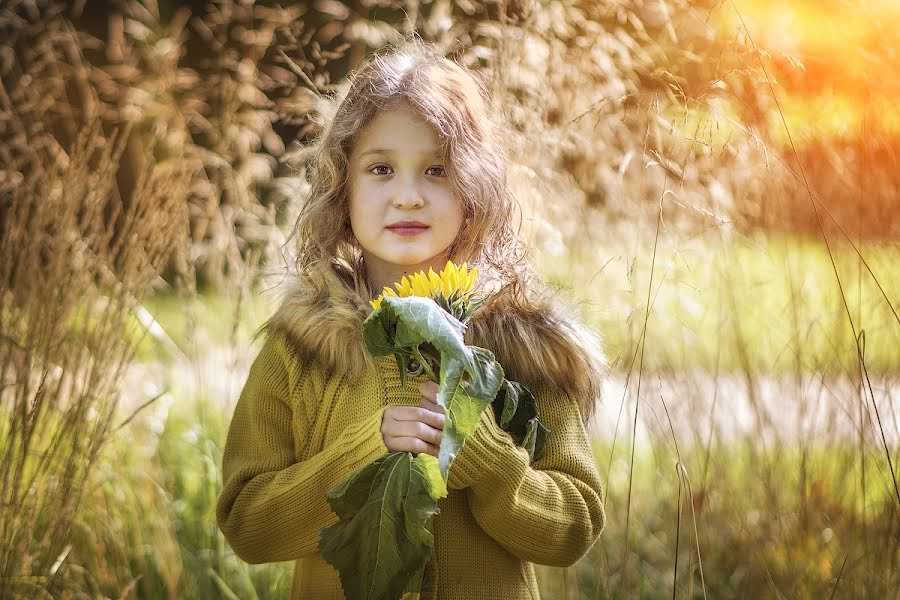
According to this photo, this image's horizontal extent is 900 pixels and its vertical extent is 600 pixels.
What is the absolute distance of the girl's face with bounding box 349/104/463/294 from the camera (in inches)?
67.1

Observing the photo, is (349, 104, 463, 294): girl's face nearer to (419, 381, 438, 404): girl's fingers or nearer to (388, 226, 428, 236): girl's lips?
(388, 226, 428, 236): girl's lips

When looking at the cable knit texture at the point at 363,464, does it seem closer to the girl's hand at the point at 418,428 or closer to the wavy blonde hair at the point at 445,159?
the girl's hand at the point at 418,428

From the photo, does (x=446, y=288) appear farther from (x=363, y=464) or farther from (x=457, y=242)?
(x=457, y=242)

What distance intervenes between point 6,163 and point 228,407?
0.91 metres

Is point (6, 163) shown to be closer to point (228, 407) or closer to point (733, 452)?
point (228, 407)

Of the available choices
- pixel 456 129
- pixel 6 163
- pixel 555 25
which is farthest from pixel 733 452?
pixel 6 163

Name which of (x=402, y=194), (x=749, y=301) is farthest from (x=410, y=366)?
(x=749, y=301)

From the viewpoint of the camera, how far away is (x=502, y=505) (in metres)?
1.58

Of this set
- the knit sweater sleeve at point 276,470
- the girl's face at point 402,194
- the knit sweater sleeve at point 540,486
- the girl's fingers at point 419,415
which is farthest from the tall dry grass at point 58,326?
the knit sweater sleeve at point 540,486

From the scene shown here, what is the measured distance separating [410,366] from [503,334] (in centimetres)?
21

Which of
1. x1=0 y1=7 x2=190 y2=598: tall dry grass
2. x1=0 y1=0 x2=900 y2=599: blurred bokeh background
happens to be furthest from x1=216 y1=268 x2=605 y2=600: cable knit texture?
x1=0 y1=7 x2=190 y2=598: tall dry grass

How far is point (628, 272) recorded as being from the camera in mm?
1960

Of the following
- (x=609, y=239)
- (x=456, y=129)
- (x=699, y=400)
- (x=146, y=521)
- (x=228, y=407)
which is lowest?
(x=146, y=521)

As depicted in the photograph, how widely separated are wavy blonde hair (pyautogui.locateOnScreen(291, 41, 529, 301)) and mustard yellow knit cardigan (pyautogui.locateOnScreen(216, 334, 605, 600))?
0.70 feet
